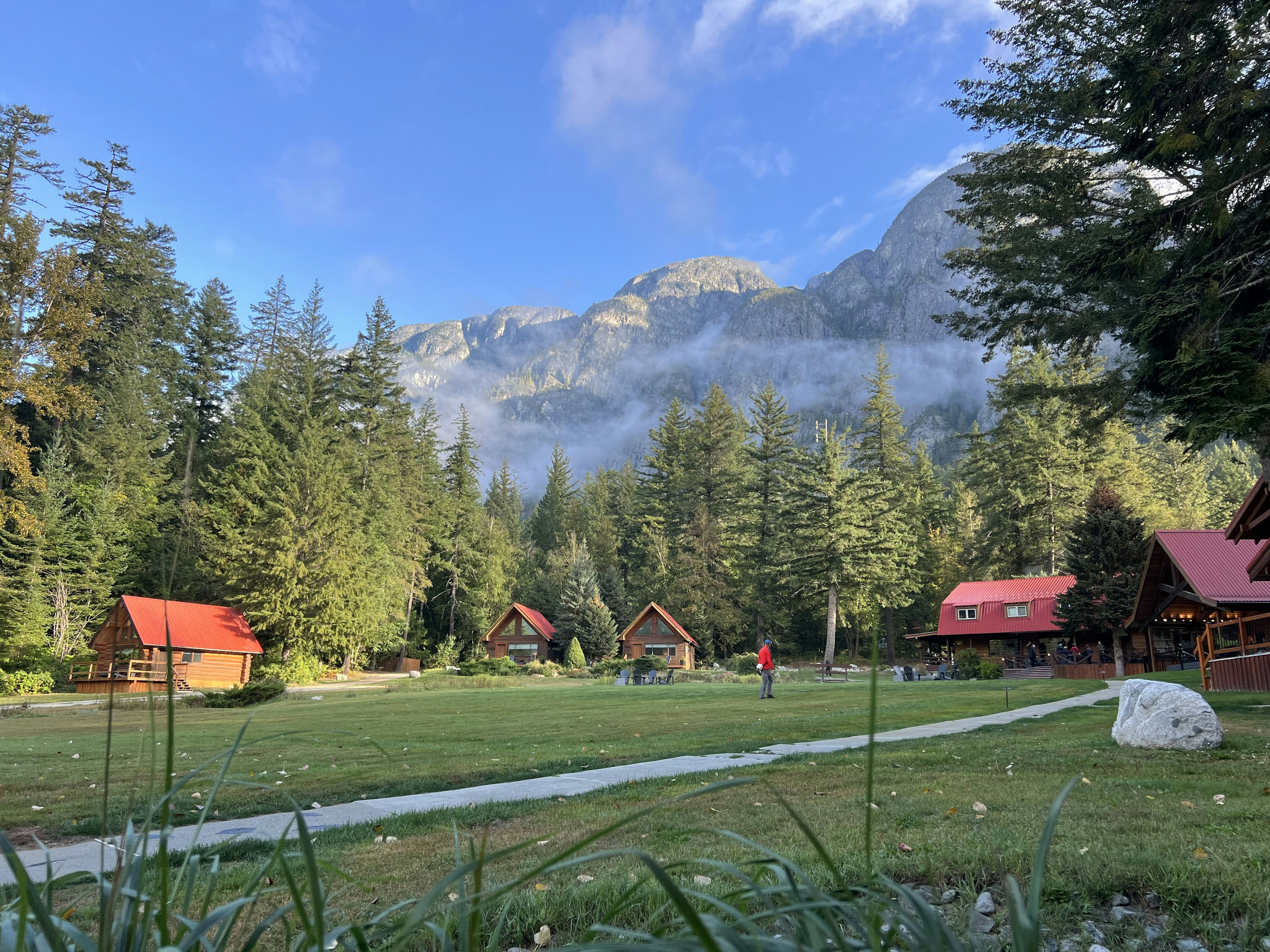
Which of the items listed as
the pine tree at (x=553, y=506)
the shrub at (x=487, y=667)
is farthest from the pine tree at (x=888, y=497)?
the pine tree at (x=553, y=506)

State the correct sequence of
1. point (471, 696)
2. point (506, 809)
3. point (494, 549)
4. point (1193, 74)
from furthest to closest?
point (494, 549) → point (471, 696) → point (1193, 74) → point (506, 809)

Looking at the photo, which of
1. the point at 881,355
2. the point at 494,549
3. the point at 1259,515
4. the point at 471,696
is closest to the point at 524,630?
the point at 494,549

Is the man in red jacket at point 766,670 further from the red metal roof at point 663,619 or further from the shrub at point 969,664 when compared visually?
the red metal roof at point 663,619

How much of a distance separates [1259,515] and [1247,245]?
649 cm

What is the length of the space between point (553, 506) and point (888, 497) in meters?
39.3

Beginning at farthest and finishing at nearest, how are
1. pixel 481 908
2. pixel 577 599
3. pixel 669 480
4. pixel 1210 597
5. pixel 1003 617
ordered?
pixel 669 480 → pixel 577 599 → pixel 1003 617 → pixel 1210 597 → pixel 481 908

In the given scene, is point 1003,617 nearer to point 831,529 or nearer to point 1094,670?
point 1094,670

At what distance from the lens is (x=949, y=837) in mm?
3973

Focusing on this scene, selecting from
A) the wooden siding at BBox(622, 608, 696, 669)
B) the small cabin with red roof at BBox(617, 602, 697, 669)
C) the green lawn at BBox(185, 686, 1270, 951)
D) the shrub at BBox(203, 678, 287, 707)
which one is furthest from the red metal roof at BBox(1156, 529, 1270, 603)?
the wooden siding at BBox(622, 608, 696, 669)

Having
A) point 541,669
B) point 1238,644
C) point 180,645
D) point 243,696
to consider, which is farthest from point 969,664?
point 180,645

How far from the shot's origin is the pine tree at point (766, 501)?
5288 centimetres

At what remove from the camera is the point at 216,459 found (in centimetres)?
4775

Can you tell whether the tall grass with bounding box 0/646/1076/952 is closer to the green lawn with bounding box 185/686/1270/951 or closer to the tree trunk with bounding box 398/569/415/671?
the green lawn with bounding box 185/686/1270/951

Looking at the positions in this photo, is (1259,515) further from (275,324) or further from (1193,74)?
(275,324)
